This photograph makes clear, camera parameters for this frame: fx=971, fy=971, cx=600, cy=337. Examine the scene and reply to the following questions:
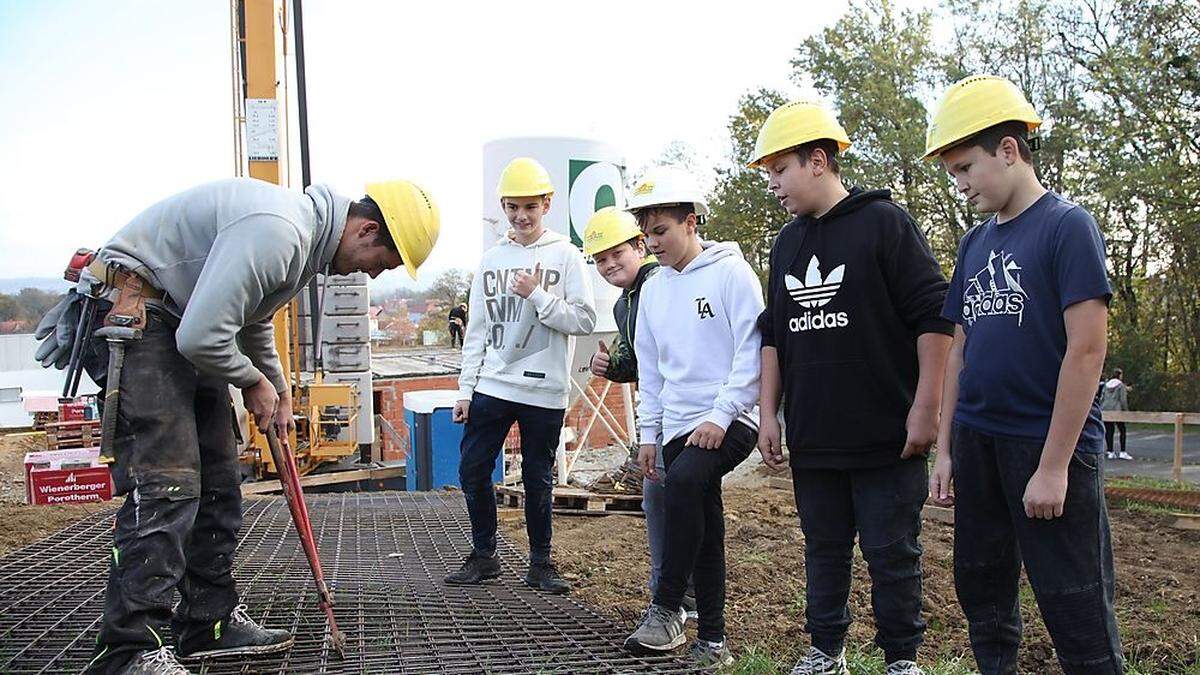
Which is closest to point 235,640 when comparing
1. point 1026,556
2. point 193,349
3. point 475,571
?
point 193,349

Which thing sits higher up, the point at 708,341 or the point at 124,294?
the point at 124,294

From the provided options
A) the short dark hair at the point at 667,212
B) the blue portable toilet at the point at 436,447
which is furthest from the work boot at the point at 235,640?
the blue portable toilet at the point at 436,447

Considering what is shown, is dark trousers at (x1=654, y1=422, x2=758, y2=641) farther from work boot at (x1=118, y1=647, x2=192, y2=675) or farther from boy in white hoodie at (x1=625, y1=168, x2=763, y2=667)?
work boot at (x1=118, y1=647, x2=192, y2=675)

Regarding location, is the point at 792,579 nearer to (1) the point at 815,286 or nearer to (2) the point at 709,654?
(2) the point at 709,654

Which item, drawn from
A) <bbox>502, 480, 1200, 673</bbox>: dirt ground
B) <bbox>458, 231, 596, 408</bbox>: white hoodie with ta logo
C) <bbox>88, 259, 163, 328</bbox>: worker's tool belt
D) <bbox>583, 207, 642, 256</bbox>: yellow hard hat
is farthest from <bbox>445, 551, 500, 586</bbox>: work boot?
<bbox>88, 259, 163, 328</bbox>: worker's tool belt

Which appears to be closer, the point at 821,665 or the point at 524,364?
the point at 821,665

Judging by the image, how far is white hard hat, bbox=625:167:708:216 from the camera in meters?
3.59

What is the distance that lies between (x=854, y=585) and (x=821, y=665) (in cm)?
256

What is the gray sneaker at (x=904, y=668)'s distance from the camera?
9.64 ft

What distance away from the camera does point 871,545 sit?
2.98 metres

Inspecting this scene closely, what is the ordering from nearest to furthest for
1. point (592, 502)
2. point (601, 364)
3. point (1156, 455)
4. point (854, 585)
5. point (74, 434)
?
point (601, 364) → point (854, 585) → point (592, 502) → point (74, 434) → point (1156, 455)

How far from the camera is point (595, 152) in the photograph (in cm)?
956

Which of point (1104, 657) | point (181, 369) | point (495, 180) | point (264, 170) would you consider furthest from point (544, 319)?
point (264, 170)

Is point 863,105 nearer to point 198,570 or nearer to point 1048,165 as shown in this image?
point 1048,165
